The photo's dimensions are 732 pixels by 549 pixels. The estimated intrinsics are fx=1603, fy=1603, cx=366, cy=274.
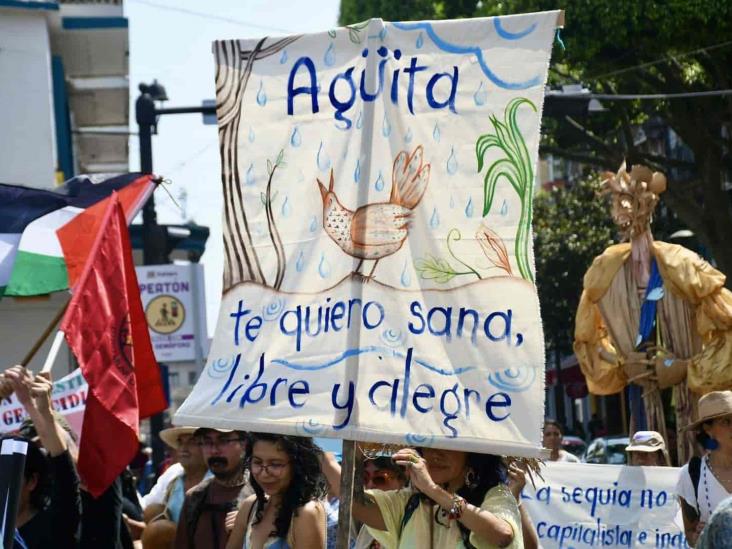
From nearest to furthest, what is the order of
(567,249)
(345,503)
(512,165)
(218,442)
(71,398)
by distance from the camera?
1. (345,503)
2. (512,165)
3. (218,442)
4. (71,398)
5. (567,249)

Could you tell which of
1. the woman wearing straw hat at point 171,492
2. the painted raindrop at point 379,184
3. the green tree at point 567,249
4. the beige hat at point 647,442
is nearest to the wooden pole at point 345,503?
the painted raindrop at point 379,184

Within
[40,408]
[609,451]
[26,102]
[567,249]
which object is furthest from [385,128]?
[567,249]

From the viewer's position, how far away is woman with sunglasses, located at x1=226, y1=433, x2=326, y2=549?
590 centimetres

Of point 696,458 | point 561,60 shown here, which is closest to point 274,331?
point 696,458

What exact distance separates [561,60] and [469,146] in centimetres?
1743

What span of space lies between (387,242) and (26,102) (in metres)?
18.9

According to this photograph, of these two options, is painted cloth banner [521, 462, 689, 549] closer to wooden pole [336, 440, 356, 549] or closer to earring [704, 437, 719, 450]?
earring [704, 437, 719, 450]

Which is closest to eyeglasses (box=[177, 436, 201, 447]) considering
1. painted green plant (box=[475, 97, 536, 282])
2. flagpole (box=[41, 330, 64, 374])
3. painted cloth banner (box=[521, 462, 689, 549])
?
flagpole (box=[41, 330, 64, 374])

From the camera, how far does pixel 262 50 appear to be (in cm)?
595

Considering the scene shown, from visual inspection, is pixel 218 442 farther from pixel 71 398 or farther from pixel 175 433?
pixel 71 398

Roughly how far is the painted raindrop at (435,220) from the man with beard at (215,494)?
71.6 inches

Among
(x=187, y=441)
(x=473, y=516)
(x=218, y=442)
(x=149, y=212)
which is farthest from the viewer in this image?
(x=149, y=212)

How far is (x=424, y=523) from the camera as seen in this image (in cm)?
547

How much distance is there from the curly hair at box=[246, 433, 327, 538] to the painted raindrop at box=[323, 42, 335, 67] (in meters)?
1.39
